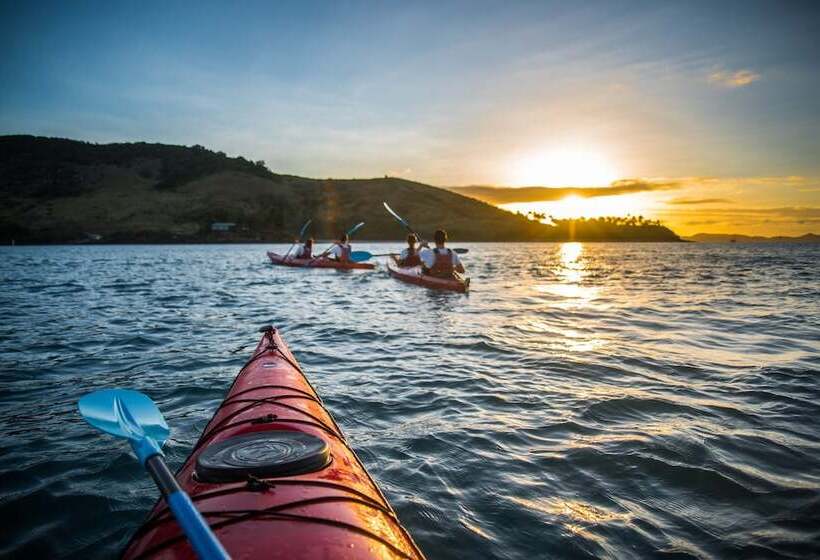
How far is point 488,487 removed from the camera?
12.2 feet

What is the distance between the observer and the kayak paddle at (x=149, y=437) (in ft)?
5.46

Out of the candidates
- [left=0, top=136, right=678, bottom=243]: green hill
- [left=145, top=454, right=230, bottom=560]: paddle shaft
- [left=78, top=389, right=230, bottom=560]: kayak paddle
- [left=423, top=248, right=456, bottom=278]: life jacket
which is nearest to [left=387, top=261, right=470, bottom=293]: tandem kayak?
[left=423, top=248, right=456, bottom=278]: life jacket

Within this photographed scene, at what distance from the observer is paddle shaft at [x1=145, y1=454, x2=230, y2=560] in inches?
62.6

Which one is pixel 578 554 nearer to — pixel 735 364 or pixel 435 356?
pixel 435 356

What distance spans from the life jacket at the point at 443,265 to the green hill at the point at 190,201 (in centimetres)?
7446

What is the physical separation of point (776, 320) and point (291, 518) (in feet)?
42.1

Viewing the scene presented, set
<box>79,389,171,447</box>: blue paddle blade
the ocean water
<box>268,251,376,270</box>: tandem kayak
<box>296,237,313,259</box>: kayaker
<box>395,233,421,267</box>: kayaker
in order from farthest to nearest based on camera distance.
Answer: <box>296,237,313,259</box>: kayaker, <box>268,251,376,270</box>: tandem kayak, <box>395,233,421,267</box>: kayaker, the ocean water, <box>79,389,171,447</box>: blue paddle blade

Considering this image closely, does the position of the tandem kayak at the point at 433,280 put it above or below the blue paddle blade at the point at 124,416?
below

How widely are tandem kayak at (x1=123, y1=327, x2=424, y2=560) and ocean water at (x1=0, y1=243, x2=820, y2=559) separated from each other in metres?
0.97

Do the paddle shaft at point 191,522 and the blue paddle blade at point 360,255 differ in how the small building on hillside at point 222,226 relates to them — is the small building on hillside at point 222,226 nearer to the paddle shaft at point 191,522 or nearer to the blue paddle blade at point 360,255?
the blue paddle blade at point 360,255

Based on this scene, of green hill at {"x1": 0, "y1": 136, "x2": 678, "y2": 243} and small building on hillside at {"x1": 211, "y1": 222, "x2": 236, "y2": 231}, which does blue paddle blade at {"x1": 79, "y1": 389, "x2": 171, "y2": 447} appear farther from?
small building on hillside at {"x1": 211, "y1": 222, "x2": 236, "y2": 231}

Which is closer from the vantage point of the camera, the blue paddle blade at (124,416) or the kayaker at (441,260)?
the blue paddle blade at (124,416)

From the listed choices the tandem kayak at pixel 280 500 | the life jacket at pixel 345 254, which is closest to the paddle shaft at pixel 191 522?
the tandem kayak at pixel 280 500

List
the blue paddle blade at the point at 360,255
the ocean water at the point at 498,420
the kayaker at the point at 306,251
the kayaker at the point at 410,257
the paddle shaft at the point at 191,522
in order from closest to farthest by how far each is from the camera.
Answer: the paddle shaft at the point at 191,522
the ocean water at the point at 498,420
the kayaker at the point at 410,257
the blue paddle blade at the point at 360,255
the kayaker at the point at 306,251
